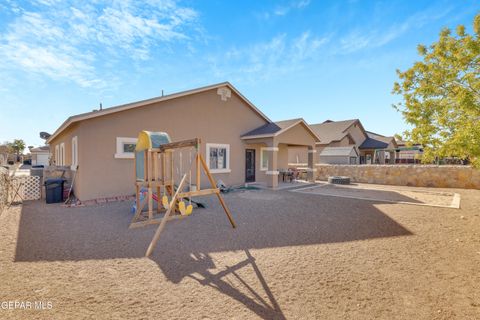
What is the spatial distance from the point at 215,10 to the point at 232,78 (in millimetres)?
4551

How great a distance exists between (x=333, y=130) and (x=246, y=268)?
28684 mm

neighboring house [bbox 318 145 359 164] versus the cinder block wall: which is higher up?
neighboring house [bbox 318 145 359 164]

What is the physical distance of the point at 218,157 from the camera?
13797 millimetres

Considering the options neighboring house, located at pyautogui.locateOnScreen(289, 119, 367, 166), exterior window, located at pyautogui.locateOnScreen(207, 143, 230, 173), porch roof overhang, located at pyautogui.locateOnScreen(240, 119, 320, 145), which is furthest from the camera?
neighboring house, located at pyautogui.locateOnScreen(289, 119, 367, 166)

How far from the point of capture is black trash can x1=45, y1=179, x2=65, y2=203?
9.71 meters

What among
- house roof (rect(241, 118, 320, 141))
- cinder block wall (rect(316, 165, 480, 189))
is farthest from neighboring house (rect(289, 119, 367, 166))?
house roof (rect(241, 118, 320, 141))

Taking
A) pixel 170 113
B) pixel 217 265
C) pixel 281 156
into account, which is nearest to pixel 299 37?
pixel 170 113

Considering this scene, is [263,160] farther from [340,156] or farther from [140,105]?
[140,105]

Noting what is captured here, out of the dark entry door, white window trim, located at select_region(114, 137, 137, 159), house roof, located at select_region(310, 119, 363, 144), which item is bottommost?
the dark entry door

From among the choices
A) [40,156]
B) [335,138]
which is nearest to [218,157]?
[335,138]

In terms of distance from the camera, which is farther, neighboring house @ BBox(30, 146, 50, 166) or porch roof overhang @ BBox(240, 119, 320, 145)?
neighboring house @ BBox(30, 146, 50, 166)

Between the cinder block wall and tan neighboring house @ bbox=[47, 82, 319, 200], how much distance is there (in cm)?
388

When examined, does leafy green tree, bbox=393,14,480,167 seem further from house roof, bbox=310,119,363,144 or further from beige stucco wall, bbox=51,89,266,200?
house roof, bbox=310,119,363,144

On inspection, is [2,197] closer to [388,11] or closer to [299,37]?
[299,37]
